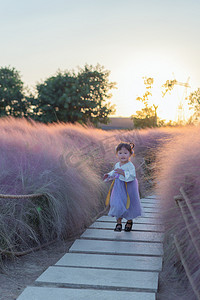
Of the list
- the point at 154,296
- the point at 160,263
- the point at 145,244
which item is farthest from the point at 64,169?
the point at 154,296

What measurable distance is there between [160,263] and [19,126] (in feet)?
15.1

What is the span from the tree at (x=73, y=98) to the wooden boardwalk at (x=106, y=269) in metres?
19.4

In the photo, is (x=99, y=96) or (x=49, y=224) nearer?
(x=49, y=224)

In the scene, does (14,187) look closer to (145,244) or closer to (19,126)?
(145,244)

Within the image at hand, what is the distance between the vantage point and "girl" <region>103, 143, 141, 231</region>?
14.2 feet

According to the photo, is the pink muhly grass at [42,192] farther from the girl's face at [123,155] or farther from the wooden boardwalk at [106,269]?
the girl's face at [123,155]

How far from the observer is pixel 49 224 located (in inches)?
156

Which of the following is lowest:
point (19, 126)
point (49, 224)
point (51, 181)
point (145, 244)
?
point (145, 244)

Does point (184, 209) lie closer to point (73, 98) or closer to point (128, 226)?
point (128, 226)

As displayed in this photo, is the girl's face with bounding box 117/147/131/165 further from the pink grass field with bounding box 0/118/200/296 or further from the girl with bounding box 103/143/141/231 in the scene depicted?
the pink grass field with bounding box 0/118/200/296

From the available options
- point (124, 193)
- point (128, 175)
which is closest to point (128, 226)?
point (124, 193)

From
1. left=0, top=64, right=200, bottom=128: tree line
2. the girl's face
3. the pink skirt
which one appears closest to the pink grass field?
the pink skirt

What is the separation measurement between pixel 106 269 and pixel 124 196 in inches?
55.2

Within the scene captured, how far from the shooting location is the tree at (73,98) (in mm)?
23625
